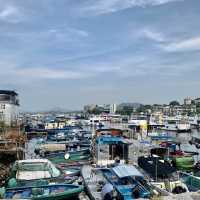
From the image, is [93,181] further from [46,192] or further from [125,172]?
[46,192]

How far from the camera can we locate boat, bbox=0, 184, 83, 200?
19989 mm

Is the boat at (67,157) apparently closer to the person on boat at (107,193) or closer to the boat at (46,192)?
the boat at (46,192)

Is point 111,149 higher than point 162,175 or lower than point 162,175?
higher

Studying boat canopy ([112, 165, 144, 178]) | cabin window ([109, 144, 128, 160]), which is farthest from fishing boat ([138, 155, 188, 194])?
cabin window ([109, 144, 128, 160])

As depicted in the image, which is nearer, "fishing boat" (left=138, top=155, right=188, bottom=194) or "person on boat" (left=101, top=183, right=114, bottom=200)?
"person on boat" (left=101, top=183, right=114, bottom=200)

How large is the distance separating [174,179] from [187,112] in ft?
Answer: 432

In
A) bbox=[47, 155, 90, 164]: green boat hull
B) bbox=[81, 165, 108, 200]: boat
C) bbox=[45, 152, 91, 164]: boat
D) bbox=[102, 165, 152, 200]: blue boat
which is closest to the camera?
bbox=[102, 165, 152, 200]: blue boat

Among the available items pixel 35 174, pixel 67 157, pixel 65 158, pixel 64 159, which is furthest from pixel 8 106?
pixel 35 174

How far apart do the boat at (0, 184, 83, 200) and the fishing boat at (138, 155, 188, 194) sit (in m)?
4.45

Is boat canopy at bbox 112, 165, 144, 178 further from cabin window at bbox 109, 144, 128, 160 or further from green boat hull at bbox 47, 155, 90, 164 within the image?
green boat hull at bbox 47, 155, 90, 164

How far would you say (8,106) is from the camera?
63.5 metres

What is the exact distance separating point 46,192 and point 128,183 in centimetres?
438

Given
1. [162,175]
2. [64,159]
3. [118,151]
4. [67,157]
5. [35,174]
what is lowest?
[64,159]

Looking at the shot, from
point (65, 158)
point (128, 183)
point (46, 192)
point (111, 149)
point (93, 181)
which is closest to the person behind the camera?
point (128, 183)
